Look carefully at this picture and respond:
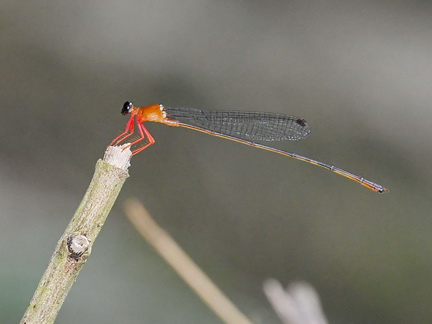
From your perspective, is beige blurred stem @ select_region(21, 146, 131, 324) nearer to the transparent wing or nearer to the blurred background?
the transparent wing

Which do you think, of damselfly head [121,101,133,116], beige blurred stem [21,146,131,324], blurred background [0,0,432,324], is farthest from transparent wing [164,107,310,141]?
beige blurred stem [21,146,131,324]

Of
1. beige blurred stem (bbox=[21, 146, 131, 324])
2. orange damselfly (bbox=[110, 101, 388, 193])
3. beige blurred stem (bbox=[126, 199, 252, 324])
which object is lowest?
beige blurred stem (bbox=[21, 146, 131, 324])

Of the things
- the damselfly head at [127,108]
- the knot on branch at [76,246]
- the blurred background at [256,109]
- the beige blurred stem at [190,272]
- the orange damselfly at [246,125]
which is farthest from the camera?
the blurred background at [256,109]

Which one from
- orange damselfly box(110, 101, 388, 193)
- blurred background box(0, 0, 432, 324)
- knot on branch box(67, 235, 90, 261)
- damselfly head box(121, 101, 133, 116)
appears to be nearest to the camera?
knot on branch box(67, 235, 90, 261)

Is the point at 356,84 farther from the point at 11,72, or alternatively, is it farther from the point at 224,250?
the point at 11,72

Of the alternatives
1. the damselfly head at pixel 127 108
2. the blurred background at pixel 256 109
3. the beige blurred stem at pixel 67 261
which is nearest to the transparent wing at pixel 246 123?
the damselfly head at pixel 127 108

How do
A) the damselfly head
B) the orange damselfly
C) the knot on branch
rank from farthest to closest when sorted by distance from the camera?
the orange damselfly
the damselfly head
the knot on branch

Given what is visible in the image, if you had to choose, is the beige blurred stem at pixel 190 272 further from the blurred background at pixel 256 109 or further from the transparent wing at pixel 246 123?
the blurred background at pixel 256 109
